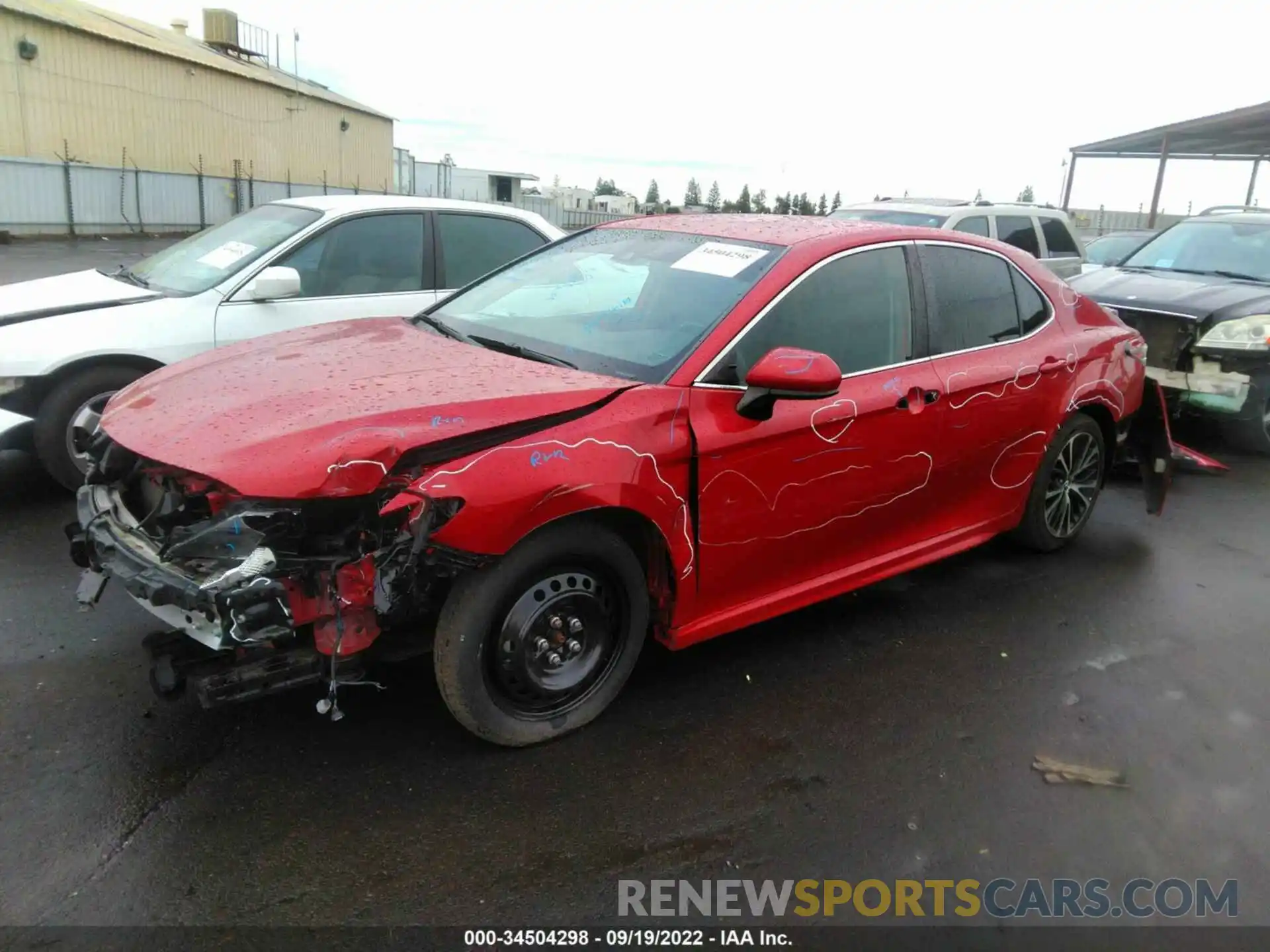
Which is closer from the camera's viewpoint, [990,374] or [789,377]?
[789,377]

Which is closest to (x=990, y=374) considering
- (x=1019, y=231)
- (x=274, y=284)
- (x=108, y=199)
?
(x=274, y=284)

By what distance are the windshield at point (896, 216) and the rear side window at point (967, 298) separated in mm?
4785

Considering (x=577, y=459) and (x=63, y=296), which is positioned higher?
(x=63, y=296)

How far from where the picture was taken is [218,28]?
37.3 m

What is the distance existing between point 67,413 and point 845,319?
406 centimetres

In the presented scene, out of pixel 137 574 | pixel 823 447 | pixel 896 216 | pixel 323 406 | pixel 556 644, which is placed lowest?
pixel 556 644

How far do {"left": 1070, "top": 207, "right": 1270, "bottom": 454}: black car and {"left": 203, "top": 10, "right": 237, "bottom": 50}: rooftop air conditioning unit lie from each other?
38893 millimetres

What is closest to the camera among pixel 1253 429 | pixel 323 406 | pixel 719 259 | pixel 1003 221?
pixel 323 406

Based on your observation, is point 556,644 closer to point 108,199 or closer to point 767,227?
point 767,227

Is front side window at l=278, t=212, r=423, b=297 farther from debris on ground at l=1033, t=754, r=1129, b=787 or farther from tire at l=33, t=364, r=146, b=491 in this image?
debris on ground at l=1033, t=754, r=1129, b=787

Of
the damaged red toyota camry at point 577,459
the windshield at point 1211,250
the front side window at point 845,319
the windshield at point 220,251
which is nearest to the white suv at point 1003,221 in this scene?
the windshield at point 1211,250

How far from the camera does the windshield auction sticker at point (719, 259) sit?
3670mm

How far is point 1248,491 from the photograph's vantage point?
6707mm

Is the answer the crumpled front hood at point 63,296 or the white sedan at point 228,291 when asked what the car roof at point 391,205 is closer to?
the white sedan at point 228,291
